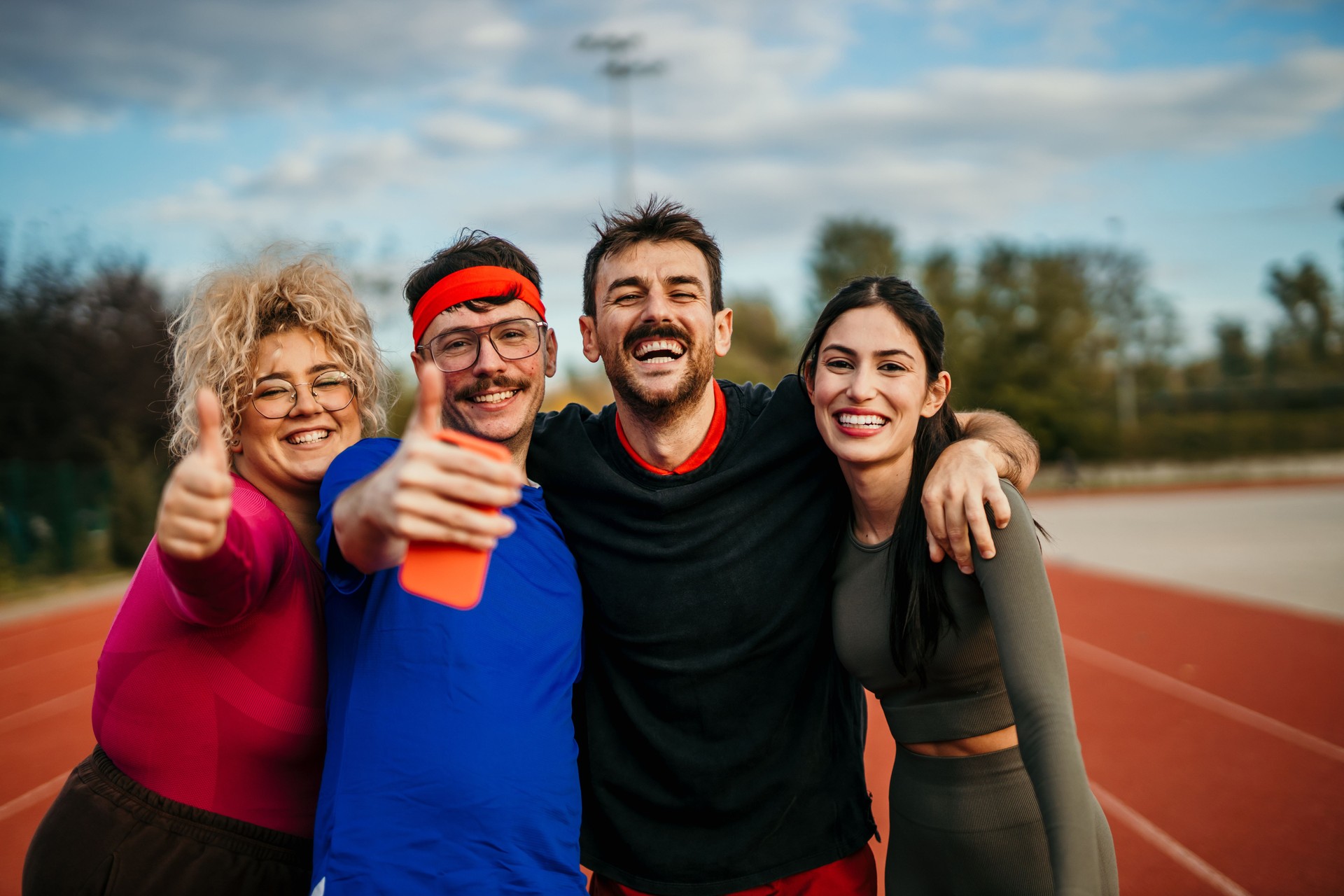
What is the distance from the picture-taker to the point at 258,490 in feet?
7.63

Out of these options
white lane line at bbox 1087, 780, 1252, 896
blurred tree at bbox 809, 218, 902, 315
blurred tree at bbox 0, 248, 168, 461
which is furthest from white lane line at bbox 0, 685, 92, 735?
blurred tree at bbox 809, 218, 902, 315

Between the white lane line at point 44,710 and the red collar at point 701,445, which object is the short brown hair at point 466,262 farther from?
the white lane line at point 44,710

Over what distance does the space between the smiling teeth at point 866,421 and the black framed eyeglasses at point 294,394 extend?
1477 mm

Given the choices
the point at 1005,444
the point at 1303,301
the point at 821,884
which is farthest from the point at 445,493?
the point at 1303,301

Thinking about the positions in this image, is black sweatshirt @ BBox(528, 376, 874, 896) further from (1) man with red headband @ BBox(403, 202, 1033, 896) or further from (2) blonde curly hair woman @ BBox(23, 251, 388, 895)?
(2) blonde curly hair woman @ BBox(23, 251, 388, 895)

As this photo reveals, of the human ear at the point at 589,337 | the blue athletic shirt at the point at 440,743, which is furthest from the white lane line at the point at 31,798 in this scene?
the blue athletic shirt at the point at 440,743

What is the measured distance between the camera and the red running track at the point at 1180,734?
5676 millimetres

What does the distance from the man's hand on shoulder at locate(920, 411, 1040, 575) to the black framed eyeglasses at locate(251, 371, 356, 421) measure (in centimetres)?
166

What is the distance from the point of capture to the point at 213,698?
2.04m

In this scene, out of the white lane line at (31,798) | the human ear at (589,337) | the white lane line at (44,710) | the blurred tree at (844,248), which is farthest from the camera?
the blurred tree at (844,248)

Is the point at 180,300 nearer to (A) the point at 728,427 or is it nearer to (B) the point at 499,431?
(B) the point at 499,431

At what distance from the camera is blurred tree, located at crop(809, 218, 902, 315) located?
52844 millimetres

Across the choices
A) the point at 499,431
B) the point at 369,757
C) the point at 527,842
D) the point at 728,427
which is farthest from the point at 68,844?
the point at 728,427

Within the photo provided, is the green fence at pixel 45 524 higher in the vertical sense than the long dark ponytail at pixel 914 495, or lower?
lower
